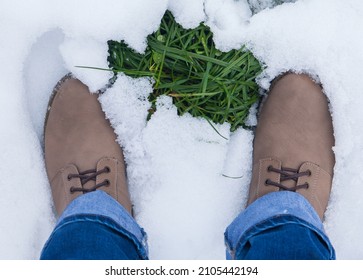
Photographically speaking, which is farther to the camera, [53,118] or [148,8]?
[53,118]

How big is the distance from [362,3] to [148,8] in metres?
0.44

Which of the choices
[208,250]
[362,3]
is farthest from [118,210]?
[362,3]

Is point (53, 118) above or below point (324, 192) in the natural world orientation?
above

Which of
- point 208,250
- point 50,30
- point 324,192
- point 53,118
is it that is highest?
point 50,30

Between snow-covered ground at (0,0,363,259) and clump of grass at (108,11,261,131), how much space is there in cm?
2

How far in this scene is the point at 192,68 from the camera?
97cm

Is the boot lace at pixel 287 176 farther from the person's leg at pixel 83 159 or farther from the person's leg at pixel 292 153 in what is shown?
the person's leg at pixel 83 159

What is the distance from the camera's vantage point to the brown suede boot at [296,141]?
3.34 ft

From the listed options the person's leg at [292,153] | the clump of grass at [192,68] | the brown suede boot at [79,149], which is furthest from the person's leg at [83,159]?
the person's leg at [292,153]

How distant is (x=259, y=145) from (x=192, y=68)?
0.76 ft

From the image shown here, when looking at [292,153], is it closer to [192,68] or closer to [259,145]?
[259,145]

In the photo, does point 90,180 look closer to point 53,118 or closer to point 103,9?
point 53,118

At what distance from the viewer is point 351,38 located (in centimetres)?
98

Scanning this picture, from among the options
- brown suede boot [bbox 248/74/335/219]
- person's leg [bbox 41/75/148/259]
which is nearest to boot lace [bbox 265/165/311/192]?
brown suede boot [bbox 248/74/335/219]
